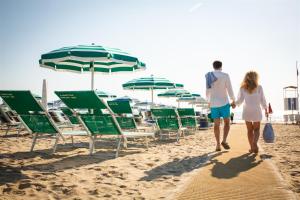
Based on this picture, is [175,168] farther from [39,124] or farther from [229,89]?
[39,124]

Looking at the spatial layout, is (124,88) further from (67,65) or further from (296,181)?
(296,181)

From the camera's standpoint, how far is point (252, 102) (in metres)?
5.45

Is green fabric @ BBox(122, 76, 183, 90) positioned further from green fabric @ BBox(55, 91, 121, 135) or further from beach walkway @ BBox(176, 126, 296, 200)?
beach walkway @ BBox(176, 126, 296, 200)

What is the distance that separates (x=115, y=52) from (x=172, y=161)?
357 centimetres

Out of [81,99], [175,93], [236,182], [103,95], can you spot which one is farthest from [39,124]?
[103,95]

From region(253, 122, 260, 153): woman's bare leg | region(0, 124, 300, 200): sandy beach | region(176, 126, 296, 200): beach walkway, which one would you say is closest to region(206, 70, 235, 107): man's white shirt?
region(253, 122, 260, 153): woman's bare leg

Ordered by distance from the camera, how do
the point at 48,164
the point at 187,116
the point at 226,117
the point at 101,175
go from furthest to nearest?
1. the point at 187,116
2. the point at 226,117
3. the point at 48,164
4. the point at 101,175

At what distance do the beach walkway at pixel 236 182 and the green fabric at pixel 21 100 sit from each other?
2700 mm

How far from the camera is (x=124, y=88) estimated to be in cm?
1388

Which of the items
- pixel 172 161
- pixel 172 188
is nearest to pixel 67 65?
pixel 172 161

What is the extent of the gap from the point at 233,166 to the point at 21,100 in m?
3.31

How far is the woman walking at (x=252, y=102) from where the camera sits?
537cm

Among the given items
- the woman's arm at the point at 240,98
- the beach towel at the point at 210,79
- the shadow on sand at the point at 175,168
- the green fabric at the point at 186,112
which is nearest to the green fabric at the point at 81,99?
the shadow on sand at the point at 175,168

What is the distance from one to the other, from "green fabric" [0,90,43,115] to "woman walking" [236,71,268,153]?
3.51 m
